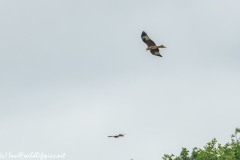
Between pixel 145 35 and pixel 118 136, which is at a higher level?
pixel 145 35

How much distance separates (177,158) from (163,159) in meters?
1.09

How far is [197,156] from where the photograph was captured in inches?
3952

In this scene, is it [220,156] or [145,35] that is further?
[220,156]

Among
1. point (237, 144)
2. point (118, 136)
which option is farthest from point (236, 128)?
point (118, 136)

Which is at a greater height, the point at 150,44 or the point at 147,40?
the point at 147,40

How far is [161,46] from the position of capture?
8831cm

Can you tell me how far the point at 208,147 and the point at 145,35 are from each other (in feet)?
46.1

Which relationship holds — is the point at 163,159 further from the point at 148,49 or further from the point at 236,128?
the point at 148,49

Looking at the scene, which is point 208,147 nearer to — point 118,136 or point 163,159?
point 163,159

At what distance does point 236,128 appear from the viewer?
103 m

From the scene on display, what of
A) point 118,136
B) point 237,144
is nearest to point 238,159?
point 237,144

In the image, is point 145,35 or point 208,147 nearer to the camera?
point 145,35

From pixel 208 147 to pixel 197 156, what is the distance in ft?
3.51

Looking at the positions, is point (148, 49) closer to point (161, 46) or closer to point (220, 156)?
point (161, 46)
